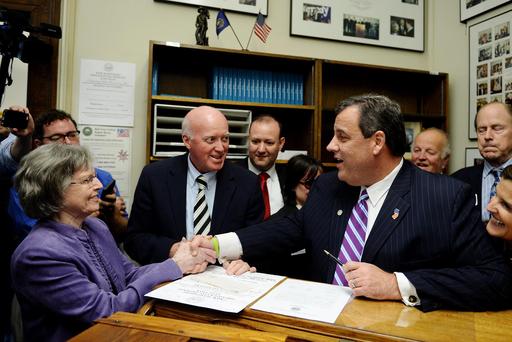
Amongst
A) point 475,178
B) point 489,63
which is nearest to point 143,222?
point 475,178

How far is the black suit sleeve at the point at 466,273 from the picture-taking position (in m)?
1.14

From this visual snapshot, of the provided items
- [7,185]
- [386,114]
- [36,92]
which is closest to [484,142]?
[386,114]

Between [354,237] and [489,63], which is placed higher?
[489,63]

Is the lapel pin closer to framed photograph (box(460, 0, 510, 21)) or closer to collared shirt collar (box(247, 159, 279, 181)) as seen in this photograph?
collared shirt collar (box(247, 159, 279, 181))

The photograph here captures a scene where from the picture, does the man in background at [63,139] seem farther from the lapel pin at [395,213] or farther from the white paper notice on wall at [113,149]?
the lapel pin at [395,213]

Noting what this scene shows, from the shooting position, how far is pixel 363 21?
145 inches

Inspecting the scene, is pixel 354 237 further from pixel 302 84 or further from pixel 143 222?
pixel 302 84

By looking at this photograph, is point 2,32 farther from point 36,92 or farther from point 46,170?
point 46,170

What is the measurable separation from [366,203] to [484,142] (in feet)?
3.96

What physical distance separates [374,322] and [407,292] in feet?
0.84

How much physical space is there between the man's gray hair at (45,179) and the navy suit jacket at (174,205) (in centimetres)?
67

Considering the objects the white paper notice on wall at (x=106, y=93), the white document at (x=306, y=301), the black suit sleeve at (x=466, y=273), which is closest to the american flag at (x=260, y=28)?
the white paper notice on wall at (x=106, y=93)

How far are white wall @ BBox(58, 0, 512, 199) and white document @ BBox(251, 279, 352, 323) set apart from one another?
7.43 feet

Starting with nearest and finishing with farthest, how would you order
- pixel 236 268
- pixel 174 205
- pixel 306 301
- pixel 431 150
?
pixel 306 301, pixel 236 268, pixel 174 205, pixel 431 150
